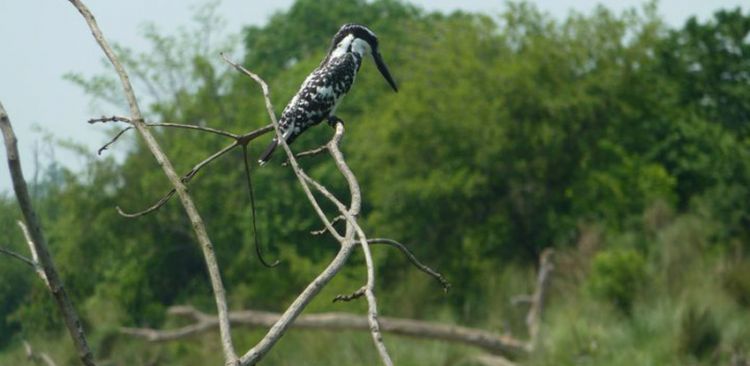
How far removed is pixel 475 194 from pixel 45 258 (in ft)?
68.3

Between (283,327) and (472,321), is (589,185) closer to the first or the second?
(472,321)

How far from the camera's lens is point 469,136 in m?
23.1

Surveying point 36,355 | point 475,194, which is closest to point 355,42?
point 36,355

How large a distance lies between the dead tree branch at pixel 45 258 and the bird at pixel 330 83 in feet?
10.6

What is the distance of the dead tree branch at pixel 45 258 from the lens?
2062mm

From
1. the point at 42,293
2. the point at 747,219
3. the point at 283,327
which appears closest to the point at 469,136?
the point at 747,219

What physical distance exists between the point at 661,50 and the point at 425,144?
4.09 metres

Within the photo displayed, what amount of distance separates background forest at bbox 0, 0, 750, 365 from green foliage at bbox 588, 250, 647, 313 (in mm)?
33

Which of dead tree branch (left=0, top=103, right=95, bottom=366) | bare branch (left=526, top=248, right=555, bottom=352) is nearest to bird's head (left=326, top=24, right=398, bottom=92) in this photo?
dead tree branch (left=0, top=103, right=95, bottom=366)

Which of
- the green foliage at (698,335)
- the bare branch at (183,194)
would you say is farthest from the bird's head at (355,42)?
the green foliage at (698,335)

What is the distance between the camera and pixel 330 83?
Result: 599cm

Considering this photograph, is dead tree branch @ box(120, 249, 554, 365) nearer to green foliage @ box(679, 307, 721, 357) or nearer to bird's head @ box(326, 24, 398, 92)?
green foliage @ box(679, 307, 721, 357)

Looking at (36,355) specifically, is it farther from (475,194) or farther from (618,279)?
(475,194)

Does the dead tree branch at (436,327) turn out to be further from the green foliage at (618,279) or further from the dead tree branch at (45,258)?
the dead tree branch at (45,258)
